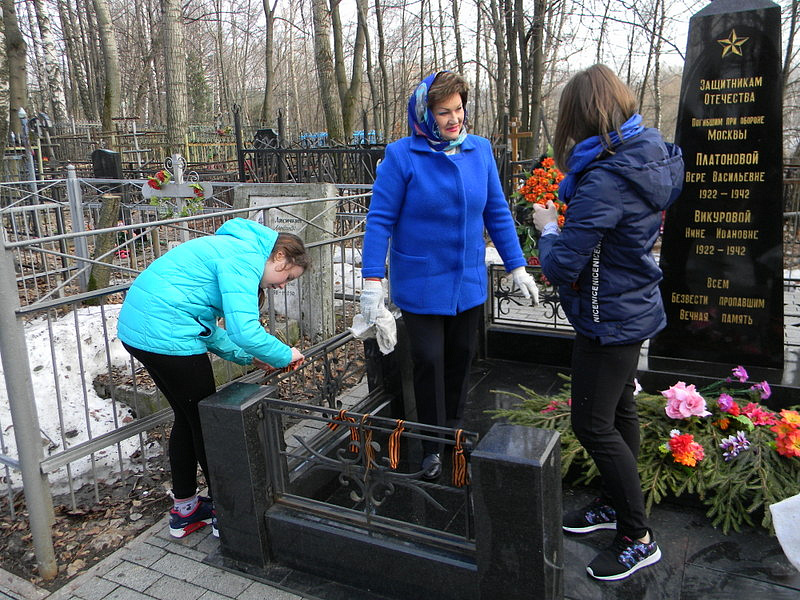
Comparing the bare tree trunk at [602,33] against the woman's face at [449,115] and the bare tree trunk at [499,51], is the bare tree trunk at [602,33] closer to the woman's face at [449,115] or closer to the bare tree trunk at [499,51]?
the bare tree trunk at [499,51]

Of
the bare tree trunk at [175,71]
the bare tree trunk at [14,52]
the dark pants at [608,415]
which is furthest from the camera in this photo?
the bare tree trunk at [14,52]

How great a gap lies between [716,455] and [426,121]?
6.51 feet

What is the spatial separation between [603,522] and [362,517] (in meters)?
1.03

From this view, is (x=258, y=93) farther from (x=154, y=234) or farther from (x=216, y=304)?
(x=216, y=304)

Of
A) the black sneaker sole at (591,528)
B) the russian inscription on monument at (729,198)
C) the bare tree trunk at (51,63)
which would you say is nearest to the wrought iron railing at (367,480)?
the black sneaker sole at (591,528)

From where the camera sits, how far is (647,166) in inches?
81.4

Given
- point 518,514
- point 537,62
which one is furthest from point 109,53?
point 518,514

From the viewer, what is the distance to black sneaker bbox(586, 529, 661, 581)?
2383mm

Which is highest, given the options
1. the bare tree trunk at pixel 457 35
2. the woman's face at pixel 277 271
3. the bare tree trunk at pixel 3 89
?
the bare tree trunk at pixel 457 35

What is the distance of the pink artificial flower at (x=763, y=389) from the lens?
3.27 metres

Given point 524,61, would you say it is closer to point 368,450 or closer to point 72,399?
point 72,399

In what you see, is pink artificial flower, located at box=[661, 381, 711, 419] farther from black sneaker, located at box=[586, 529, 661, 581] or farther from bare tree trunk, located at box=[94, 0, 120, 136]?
bare tree trunk, located at box=[94, 0, 120, 136]

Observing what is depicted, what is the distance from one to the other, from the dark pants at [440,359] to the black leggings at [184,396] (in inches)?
36.8

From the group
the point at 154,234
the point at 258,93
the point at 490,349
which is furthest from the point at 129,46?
the point at 490,349
